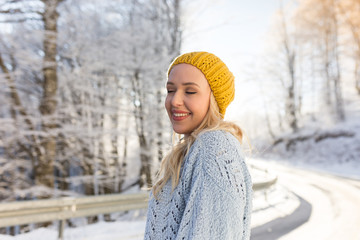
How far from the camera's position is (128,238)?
4.06 meters

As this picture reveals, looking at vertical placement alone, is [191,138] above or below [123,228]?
above

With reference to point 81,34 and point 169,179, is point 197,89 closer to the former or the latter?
point 169,179

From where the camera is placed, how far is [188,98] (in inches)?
46.1

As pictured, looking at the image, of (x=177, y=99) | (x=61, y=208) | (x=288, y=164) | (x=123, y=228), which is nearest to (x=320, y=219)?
(x=123, y=228)

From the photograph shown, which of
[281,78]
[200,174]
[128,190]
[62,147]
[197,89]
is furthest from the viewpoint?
[281,78]

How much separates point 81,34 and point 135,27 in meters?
2.15

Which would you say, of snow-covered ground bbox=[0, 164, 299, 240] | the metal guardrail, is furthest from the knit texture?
snow-covered ground bbox=[0, 164, 299, 240]

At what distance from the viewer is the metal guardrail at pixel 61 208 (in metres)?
3.53

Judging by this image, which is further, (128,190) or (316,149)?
(316,149)

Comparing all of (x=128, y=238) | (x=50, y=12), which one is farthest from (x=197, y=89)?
(x=50, y=12)

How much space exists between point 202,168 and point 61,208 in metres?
3.78

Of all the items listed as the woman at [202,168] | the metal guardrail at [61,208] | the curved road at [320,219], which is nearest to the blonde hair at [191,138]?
the woman at [202,168]

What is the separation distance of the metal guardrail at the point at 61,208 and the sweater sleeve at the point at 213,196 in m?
2.36

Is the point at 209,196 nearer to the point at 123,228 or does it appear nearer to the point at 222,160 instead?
the point at 222,160
